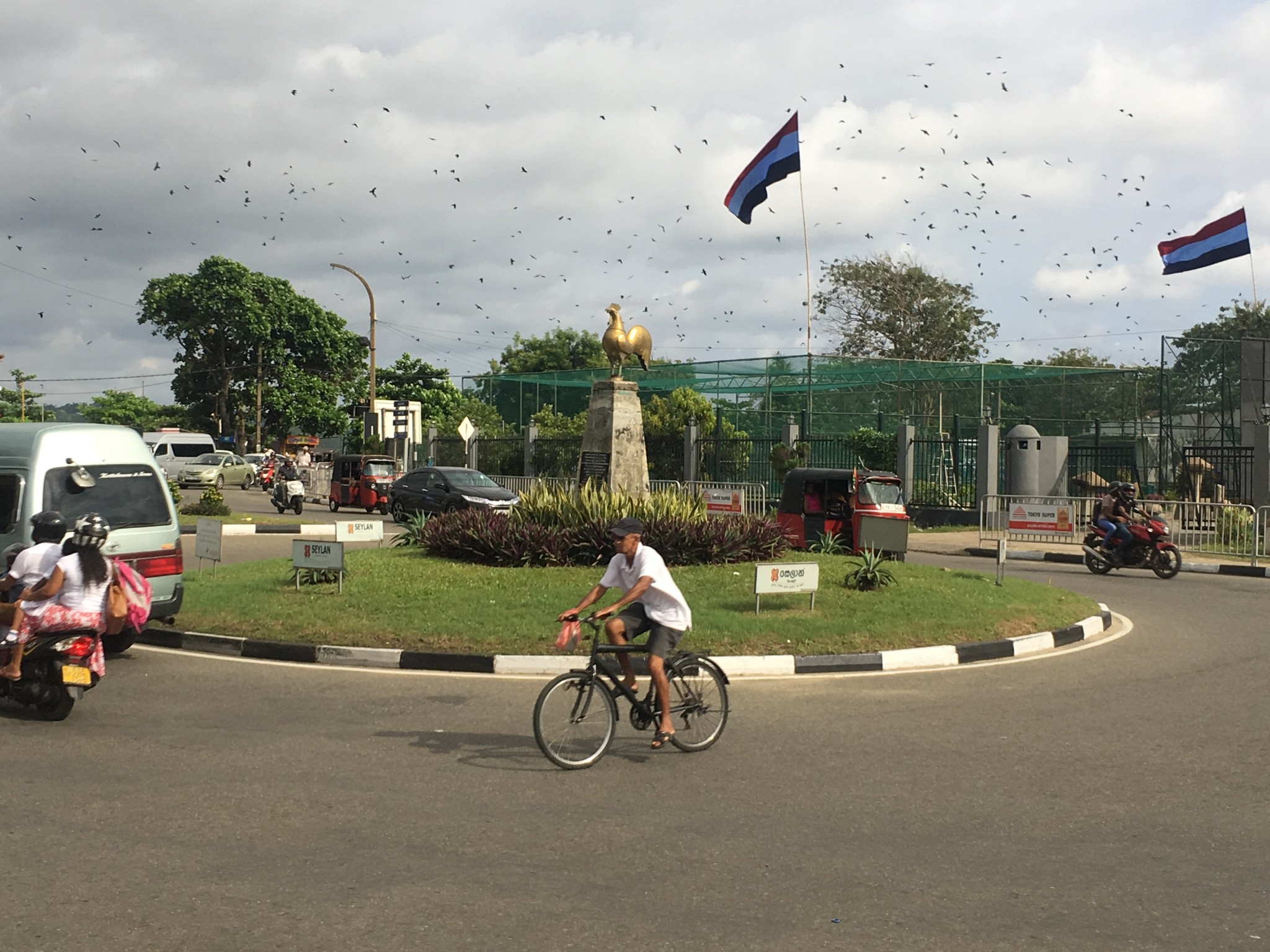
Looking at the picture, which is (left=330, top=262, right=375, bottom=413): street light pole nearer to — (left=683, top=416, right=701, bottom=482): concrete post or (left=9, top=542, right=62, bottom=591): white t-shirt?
(left=683, top=416, right=701, bottom=482): concrete post

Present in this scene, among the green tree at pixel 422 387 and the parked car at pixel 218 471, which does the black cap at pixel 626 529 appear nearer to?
the parked car at pixel 218 471

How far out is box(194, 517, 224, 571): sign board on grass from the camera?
46.3 feet

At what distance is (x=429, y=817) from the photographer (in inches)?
229

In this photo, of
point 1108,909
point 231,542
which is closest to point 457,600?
point 1108,909

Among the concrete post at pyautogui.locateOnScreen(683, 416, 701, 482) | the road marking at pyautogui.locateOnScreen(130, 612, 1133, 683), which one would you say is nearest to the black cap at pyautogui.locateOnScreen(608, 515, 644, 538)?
the road marking at pyautogui.locateOnScreen(130, 612, 1133, 683)

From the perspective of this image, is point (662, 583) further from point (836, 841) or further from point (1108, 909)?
point (1108, 909)

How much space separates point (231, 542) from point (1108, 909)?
71.6 ft

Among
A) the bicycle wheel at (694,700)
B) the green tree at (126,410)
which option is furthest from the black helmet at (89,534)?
the green tree at (126,410)

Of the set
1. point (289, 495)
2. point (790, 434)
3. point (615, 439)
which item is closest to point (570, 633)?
point (615, 439)

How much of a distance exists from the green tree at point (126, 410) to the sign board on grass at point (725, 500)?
6806cm

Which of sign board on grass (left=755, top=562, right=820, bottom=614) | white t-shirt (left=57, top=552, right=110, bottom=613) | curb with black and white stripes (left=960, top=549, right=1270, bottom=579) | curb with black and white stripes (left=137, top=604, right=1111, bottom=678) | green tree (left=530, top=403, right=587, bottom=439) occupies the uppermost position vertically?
green tree (left=530, top=403, right=587, bottom=439)

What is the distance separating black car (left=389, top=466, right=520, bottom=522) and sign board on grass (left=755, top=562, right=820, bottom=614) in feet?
52.7

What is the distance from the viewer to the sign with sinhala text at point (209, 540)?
Result: 46.3 feet

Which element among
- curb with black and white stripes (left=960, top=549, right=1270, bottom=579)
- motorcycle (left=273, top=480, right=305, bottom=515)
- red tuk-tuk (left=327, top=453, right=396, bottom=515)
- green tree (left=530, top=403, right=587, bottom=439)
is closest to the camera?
curb with black and white stripes (left=960, top=549, right=1270, bottom=579)
